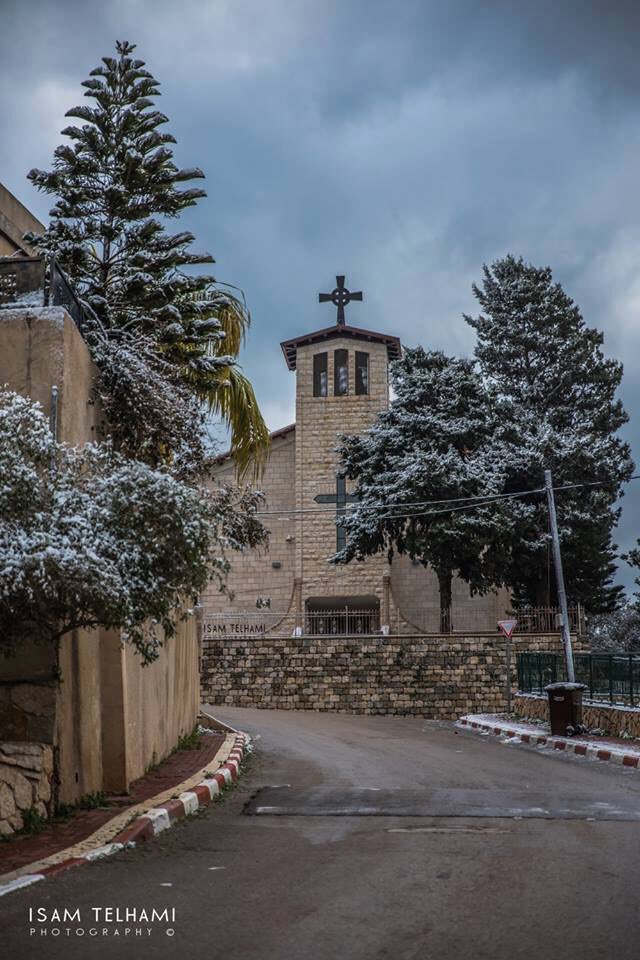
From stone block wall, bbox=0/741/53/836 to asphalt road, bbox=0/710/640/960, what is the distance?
1.24 m

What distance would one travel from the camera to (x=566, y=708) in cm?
1966

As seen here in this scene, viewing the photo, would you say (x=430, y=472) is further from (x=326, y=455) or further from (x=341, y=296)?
(x=341, y=296)

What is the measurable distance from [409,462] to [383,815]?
77.5 ft

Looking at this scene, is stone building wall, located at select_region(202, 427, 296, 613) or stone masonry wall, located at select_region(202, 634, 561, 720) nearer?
stone masonry wall, located at select_region(202, 634, 561, 720)

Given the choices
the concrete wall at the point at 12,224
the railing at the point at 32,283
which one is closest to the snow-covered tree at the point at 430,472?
the concrete wall at the point at 12,224

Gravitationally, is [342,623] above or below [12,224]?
below

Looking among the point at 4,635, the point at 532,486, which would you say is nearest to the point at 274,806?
the point at 4,635

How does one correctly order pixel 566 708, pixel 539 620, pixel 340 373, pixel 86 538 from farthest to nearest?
pixel 340 373
pixel 539 620
pixel 566 708
pixel 86 538

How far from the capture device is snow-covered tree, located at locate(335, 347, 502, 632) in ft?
103

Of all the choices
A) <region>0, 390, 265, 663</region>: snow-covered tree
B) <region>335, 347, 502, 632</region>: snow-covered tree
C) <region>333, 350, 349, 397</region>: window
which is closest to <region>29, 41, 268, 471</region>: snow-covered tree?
<region>0, 390, 265, 663</region>: snow-covered tree

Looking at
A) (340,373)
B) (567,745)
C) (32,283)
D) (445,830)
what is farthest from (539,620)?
(32,283)

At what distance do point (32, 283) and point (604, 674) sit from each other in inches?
552

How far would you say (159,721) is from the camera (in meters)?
13.3

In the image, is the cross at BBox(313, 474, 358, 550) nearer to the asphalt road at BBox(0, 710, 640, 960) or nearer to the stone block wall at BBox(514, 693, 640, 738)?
the stone block wall at BBox(514, 693, 640, 738)
